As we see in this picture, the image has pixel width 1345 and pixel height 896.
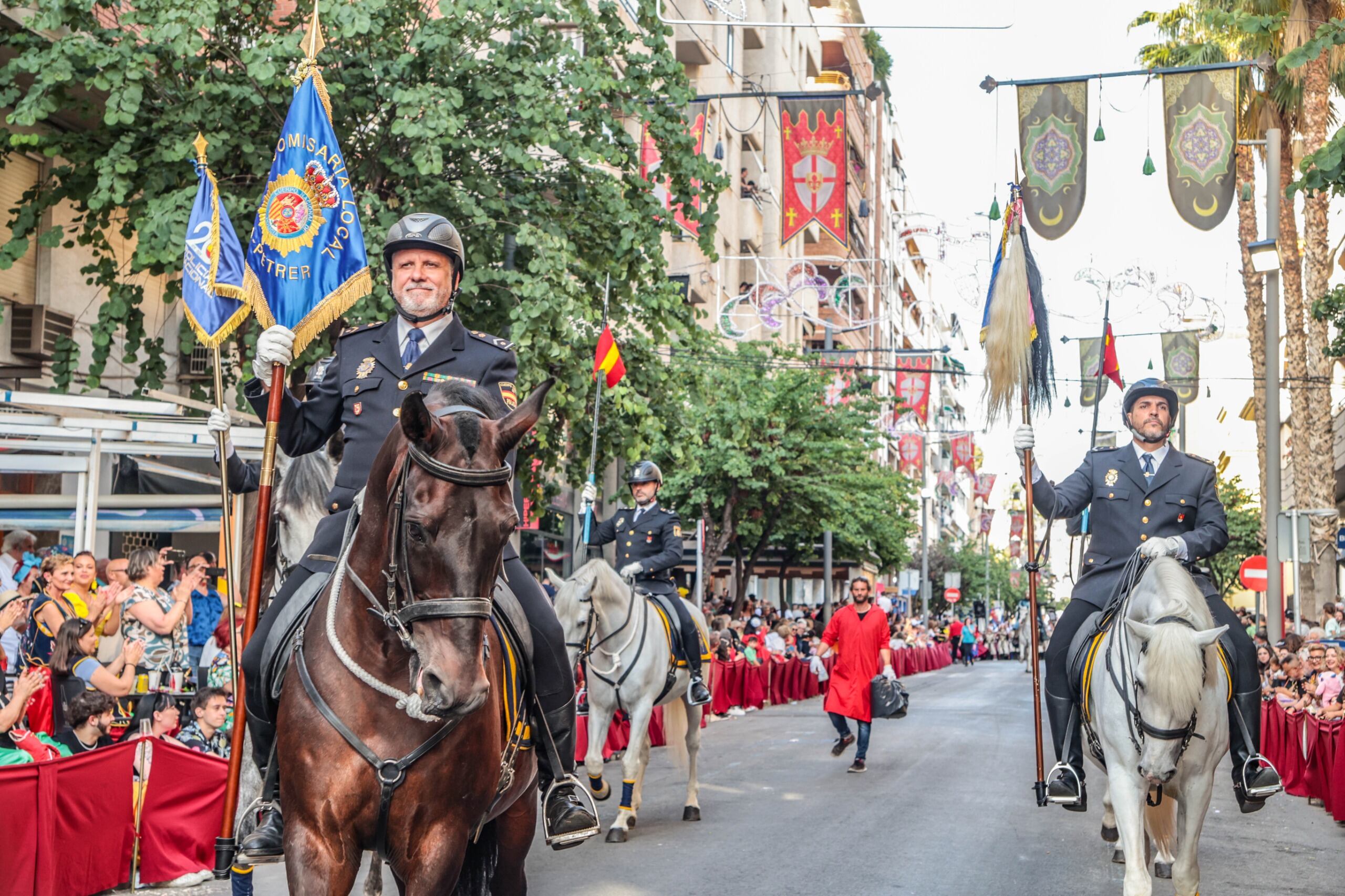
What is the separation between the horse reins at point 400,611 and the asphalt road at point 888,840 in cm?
499

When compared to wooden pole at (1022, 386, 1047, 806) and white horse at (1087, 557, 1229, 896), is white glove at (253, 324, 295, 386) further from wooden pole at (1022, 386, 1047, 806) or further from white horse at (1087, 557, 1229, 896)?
white horse at (1087, 557, 1229, 896)

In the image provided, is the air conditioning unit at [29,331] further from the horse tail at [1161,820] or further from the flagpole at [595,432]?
the horse tail at [1161,820]

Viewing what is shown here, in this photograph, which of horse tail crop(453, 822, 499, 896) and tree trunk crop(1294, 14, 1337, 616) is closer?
horse tail crop(453, 822, 499, 896)

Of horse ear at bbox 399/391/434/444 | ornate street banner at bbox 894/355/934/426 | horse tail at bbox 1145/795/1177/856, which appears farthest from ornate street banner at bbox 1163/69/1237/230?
ornate street banner at bbox 894/355/934/426

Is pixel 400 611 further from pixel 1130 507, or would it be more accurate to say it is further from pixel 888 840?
pixel 888 840

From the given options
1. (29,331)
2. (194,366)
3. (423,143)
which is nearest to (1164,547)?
(423,143)

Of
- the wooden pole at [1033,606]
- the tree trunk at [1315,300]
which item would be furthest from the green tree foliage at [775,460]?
the wooden pole at [1033,606]

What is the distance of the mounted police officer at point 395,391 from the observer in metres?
5.55

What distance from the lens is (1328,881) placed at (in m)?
10.7

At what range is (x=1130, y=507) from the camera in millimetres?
9500

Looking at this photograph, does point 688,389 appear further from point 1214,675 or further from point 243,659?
point 243,659

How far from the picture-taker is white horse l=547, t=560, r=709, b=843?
1240cm

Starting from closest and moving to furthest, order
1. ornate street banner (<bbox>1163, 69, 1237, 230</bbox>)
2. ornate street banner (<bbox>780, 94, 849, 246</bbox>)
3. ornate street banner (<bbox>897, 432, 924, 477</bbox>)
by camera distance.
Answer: ornate street banner (<bbox>1163, 69, 1237, 230</bbox>)
ornate street banner (<bbox>780, 94, 849, 246</bbox>)
ornate street banner (<bbox>897, 432, 924, 477</bbox>)

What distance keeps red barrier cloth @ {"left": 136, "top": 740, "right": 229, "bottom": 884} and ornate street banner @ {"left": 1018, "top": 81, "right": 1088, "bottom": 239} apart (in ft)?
35.7
